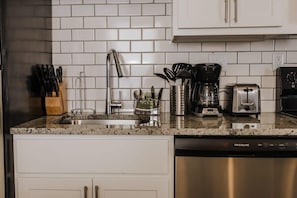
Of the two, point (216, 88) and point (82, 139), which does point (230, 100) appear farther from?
point (82, 139)

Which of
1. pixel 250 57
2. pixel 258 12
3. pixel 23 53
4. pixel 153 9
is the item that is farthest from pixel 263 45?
pixel 23 53

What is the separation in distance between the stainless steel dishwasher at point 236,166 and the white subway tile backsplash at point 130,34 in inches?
36.1

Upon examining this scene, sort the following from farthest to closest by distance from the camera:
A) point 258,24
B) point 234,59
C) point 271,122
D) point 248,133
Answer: point 234,59, point 258,24, point 271,122, point 248,133

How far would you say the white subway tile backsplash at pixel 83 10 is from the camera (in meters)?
2.31

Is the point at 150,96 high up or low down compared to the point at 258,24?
down

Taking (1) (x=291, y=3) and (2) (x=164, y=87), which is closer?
(1) (x=291, y=3)

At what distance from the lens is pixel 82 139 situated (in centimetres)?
169

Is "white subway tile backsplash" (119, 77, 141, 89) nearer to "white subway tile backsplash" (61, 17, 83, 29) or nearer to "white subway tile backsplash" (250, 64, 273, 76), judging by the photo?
"white subway tile backsplash" (61, 17, 83, 29)

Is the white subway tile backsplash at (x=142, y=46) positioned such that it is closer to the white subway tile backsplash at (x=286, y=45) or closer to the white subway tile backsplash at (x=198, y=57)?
the white subway tile backsplash at (x=198, y=57)

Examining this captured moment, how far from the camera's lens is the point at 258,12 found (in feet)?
6.43

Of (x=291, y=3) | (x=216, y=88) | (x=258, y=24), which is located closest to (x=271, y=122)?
(x=216, y=88)

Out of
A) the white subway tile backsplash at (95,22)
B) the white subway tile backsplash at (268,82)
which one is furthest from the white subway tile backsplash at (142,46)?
the white subway tile backsplash at (268,82)

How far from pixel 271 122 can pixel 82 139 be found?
995 millimetres

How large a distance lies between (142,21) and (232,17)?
0.62 m
